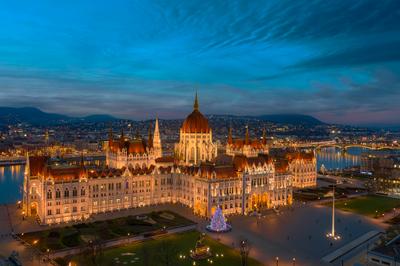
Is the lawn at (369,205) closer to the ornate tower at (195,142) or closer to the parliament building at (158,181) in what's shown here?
the parliament building at (158,181)

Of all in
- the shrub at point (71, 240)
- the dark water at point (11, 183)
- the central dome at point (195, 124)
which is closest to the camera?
the shrub at point (71, 240)

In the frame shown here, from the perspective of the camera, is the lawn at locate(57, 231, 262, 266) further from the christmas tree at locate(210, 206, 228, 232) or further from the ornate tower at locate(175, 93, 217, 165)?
the ornate tower at locate(175, 93, 217, 165)

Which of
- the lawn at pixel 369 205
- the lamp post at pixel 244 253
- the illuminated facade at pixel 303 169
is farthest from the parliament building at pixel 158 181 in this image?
the lamp post at pixel 244 253

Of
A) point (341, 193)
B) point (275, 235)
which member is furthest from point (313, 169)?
point (275, 235)

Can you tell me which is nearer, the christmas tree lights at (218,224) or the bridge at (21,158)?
the christmas tree lights at (218,224)

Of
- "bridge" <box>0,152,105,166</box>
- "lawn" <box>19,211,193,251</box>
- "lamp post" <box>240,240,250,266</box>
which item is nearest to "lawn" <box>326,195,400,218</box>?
"lamp post" <box>240,240,250,266</box>

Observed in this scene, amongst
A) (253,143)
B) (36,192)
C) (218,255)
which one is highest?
(253,143)

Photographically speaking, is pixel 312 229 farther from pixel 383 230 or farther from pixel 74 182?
pixel 74 182
